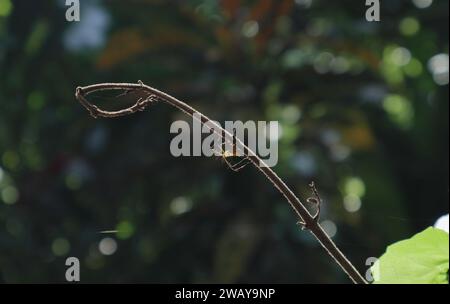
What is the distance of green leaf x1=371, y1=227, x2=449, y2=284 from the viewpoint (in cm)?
26

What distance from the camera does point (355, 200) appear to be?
1756 mm

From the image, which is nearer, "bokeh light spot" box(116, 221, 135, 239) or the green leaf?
the green leaf

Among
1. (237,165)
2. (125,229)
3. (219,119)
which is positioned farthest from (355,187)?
(237,165)

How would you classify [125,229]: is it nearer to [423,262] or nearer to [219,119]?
[219,119]

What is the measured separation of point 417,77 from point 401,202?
1.15 ft

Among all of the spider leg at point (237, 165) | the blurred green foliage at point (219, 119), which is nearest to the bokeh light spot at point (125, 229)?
the blurred green foliage at point (219, 119)

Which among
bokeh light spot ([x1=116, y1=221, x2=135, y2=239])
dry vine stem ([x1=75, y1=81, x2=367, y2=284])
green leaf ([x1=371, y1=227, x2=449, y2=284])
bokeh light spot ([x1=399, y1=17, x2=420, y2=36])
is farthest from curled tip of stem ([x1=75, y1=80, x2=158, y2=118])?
bokeh light spot ([x1=399, y1=17, x2=420, y2=36])

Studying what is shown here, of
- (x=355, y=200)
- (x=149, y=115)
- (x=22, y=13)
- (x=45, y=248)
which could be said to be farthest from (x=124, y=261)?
(x=22, y=13)

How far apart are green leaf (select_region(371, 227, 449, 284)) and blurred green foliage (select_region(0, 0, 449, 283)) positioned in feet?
4.46

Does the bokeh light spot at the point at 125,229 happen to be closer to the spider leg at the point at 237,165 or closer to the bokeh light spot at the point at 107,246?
the bokeh light spot at the point at 107,246

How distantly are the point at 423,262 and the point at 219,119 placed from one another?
145 centimetres

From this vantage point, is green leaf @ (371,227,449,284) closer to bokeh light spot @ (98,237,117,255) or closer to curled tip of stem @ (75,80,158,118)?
curled tip of stem @ (75,80,158,118)

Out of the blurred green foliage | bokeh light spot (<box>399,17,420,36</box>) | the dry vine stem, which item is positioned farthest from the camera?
bokeh light spot (<box>399,17,420,36</box>)

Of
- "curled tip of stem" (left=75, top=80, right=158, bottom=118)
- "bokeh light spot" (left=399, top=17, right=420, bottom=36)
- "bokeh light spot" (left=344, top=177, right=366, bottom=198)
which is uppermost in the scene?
"bokeh light spot" (left=399, top=17, right=420, bottom=36)
